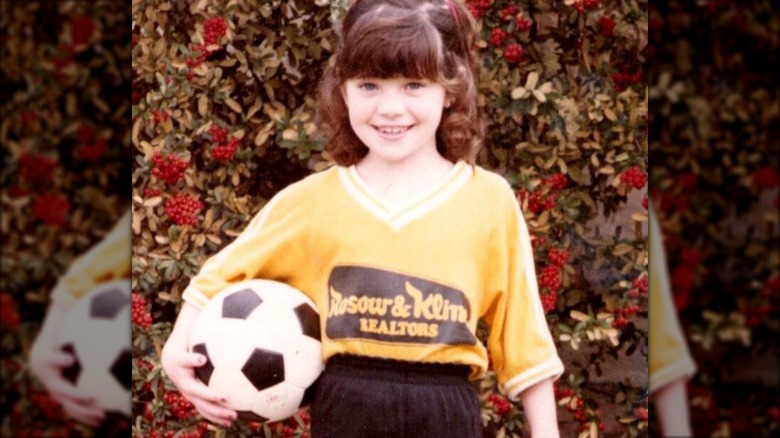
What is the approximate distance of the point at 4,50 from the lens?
1966 millimetres

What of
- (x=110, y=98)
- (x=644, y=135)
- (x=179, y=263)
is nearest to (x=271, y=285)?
(x=179, y=263)

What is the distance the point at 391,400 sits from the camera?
2160 millimetres

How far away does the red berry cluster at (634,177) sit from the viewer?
2393 mm

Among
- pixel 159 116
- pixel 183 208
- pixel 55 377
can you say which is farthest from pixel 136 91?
pixel 55 377

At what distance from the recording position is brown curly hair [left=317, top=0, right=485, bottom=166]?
7.22 feet

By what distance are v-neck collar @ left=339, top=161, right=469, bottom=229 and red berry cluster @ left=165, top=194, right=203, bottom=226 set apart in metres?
0.41

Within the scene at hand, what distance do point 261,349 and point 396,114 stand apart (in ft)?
1.88

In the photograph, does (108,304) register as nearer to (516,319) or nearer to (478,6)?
(516,319)

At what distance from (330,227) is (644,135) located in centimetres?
75

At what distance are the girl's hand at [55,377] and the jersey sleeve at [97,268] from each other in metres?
0.08

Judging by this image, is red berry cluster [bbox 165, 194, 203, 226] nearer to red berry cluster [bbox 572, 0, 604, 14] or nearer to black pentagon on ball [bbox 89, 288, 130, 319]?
black pentagon on ball [bbox 89, 288, 130, 319]

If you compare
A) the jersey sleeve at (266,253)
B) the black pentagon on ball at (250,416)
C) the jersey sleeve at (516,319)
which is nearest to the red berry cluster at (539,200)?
the jersey sleeve at (516,319)

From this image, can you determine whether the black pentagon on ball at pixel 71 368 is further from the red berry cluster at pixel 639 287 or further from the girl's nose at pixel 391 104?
the red berry cluster at pixel 639 287

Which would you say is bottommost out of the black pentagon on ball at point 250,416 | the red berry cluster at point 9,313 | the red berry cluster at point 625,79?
the black pentagon on ball at point 250,416
